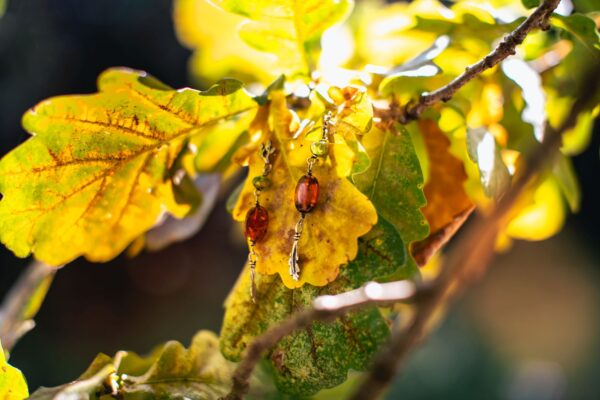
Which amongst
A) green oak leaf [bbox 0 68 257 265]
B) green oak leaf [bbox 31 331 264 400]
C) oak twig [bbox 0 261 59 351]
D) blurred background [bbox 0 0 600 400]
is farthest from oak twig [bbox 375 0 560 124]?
blurred background [bbox 0 0 600 400]

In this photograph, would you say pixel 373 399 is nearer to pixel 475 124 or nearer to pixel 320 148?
pixel 320 148

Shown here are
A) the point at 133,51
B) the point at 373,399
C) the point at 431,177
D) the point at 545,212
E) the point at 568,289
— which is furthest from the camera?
the point at 568,289

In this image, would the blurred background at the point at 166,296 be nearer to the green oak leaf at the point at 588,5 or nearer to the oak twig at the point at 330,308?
the green oak leaf at the point at 588,5

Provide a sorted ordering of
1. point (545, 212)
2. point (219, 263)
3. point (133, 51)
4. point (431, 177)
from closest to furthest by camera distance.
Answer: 1. point (431, 177)
2. point (545, 212)
3. point (133, 51)
4. point (219, 263)

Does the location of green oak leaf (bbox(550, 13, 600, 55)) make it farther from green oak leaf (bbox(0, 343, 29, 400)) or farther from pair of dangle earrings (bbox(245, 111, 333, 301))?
green oak leaf (bbox(0, 343, 29, 400))

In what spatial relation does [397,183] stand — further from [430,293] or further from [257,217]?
[430,293]

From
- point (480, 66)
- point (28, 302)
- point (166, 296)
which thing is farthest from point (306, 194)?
point (166, 296)

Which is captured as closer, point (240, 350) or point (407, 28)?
point (240, 350)

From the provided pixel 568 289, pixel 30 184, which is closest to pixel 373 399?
pixel 30 184
